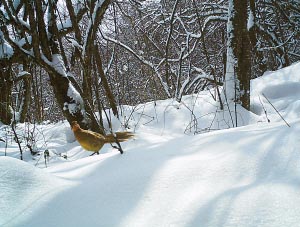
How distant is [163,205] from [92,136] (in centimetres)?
143

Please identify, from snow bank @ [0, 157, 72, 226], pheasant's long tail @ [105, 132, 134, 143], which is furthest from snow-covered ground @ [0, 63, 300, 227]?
pheasant's long tail @ [105, 132, 134, 143]

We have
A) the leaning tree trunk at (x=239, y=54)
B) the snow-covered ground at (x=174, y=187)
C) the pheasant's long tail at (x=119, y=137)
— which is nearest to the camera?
the snow-covered ground at (x=174, y=187)

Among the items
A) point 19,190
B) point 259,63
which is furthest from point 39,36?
point 259,63

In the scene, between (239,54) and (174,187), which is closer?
(174,187)

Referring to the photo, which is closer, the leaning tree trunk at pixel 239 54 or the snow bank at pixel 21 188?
the snow bank at pixel 21 188

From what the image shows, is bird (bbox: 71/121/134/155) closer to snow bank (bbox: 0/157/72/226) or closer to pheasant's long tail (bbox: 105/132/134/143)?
pheasant's long tail (bbox: 105/132/134/143)

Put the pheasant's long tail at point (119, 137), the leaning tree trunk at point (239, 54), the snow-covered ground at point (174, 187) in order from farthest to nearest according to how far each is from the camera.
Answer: the leaning tree trunk at point (239, 54) < the pheasant's long tail at point (119, 137) < the snow-covered ground at point (174, 187)

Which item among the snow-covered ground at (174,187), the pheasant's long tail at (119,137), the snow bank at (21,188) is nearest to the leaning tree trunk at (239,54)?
the pheasant's long tail at (119,137)

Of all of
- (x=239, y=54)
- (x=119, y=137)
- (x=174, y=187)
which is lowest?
(x=174, y=187)

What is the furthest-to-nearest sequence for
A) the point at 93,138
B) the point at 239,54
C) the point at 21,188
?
the point at 239,54 < the point at 93,138 < the point at 21,188

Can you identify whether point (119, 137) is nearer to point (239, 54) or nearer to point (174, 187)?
point (174, 187)

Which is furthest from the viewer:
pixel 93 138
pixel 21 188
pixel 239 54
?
pixel 239 54

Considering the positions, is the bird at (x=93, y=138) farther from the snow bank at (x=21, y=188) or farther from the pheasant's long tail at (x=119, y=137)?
the snow bank at (x=21, y=188)

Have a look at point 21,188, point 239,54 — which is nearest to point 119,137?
point 21,188
